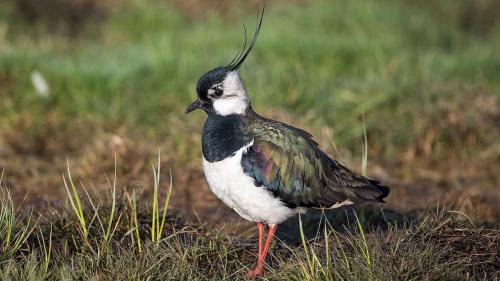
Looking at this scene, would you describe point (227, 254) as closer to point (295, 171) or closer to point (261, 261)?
point (261, 261)

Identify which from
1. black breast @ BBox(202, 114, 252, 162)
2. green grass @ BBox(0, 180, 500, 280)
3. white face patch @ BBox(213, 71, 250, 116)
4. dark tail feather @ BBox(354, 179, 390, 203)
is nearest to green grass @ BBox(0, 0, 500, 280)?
green grass @ BBox(0, 180, 500, 280)

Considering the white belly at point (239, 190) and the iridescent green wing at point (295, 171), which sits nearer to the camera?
the white belly at point (239, 190)

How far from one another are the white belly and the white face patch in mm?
239

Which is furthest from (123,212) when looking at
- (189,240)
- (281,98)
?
(281,98)

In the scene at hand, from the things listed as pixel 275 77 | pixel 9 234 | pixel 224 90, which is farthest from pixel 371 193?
pixel 275 77

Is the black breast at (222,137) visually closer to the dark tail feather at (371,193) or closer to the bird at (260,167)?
the bird at (260,167)

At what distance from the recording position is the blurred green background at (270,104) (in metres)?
6.46

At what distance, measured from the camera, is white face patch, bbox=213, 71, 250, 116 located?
428cm

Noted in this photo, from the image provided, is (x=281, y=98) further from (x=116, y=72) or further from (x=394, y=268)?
(x=394, y=268)

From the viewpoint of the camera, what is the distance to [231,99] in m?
4.29

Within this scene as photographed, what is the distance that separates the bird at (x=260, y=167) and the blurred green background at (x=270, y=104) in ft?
4.02

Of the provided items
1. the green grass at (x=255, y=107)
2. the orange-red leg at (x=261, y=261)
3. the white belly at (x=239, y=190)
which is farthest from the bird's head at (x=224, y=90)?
the orange-red leg at (x=261, y=261)

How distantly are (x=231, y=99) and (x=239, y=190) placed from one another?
527 mm

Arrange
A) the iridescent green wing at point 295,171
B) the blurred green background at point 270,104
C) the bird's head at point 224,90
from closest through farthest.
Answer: the iridescent green wing at point 295,171
the bird's head at point 224,90
the blurred green background at point 270,104
